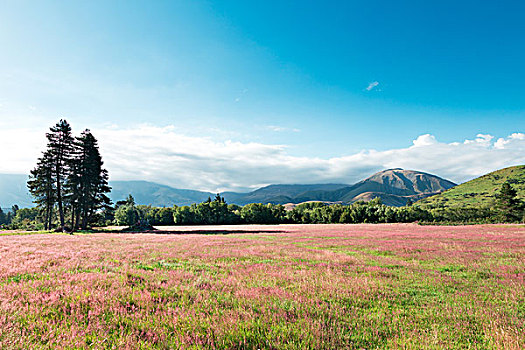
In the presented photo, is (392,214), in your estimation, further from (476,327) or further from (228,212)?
(476,327)

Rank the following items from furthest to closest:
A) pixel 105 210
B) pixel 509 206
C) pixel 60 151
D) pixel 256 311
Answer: pixel 509 206 → pixel 105 210 → pixel 60 151 → pixel 256 311

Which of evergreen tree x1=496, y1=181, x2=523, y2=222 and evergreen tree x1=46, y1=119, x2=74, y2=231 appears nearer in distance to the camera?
evergreen tree x1=46, y1=119, x2=74, y2=231

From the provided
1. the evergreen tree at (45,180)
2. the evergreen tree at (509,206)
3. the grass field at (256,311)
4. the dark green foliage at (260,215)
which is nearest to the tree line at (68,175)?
the evergreen tree at (45,180)

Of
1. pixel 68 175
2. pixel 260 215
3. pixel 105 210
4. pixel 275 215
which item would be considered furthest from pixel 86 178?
pixel 275 215

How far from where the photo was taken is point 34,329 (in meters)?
4.77

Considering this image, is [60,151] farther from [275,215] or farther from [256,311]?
[275,215]

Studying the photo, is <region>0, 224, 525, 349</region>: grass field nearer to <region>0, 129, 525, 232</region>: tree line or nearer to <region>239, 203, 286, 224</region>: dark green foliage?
<region>0, 129, 525, 232</region>: tree line

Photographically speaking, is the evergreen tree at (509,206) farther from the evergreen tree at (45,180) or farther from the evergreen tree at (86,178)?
the evergreen tree at (45,180)

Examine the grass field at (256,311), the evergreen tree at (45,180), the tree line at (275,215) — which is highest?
the evergreen tree at (45,180)

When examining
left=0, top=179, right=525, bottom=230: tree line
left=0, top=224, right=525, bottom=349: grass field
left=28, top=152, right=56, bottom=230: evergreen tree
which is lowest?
left=0, top=179, right=525, bottom=230: tree line

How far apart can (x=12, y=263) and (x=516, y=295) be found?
2015cm

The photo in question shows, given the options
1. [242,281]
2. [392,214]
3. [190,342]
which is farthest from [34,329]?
[392,214]

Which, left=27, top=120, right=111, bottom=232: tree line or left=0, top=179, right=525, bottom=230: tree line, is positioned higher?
left=27, top=120, right=111, bottom=232: tree line

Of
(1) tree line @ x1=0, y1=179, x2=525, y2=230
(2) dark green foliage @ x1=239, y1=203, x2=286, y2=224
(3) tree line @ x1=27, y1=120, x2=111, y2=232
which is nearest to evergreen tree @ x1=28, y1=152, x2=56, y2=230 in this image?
(3) tree line @ x1=27, y1=120, x2=111, y2=232
